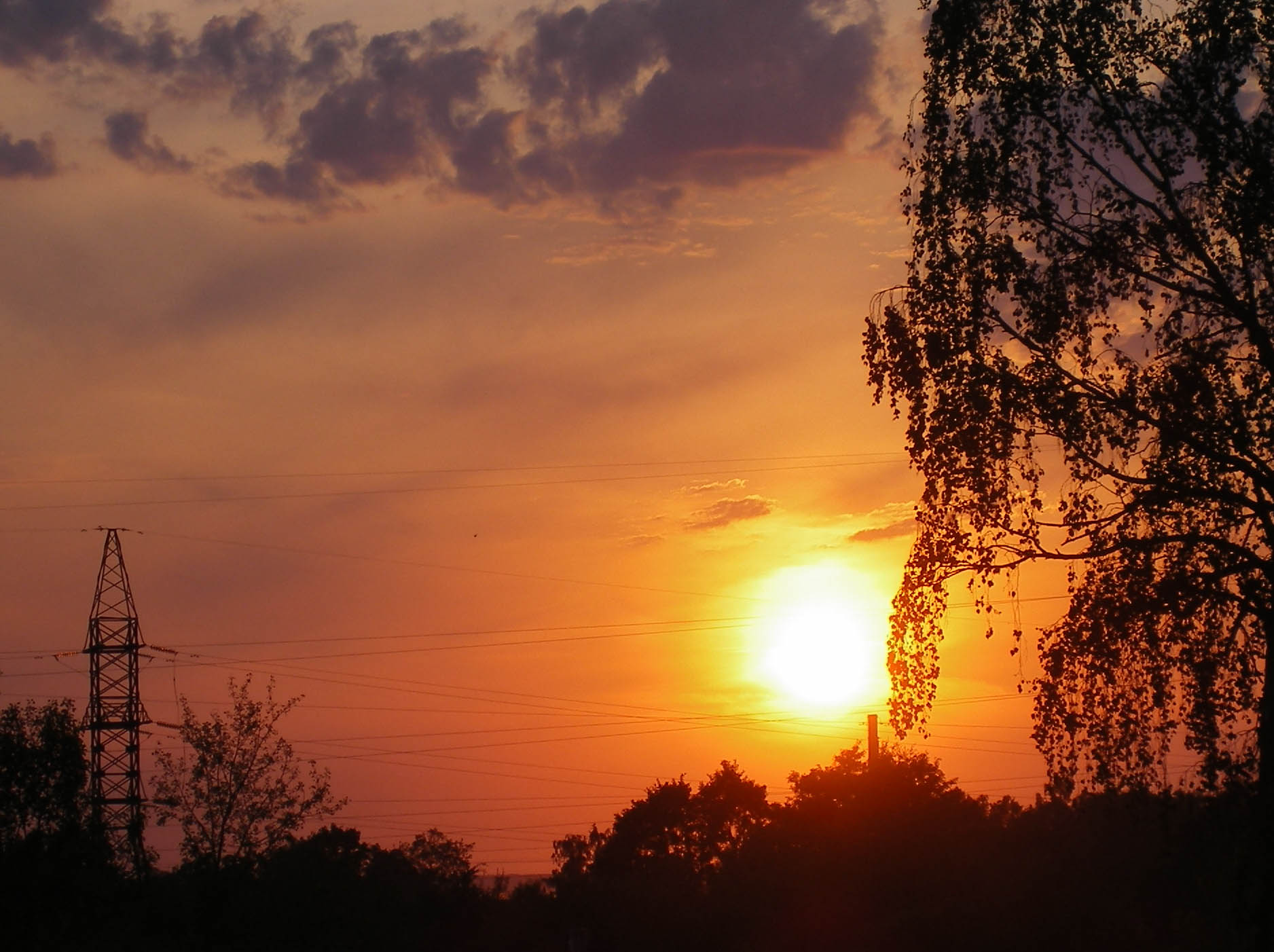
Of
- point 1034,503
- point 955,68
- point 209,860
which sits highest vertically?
point 955,68

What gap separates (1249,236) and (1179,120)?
1.92 m

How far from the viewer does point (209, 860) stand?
157ft

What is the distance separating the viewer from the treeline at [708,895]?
39375 millimetres

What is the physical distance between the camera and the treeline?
3938cm

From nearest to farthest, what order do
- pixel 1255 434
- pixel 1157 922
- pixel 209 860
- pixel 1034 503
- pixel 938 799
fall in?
pixel 1255 434 → pixel 1034 503 → pixel 1157 922 → pixel 209 860 → pixel 938 799

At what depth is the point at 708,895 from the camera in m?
51.6

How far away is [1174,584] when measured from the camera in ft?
57.4

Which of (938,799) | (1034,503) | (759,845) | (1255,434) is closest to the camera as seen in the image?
(1255,434)

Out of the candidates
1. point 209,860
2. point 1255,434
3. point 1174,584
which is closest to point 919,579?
point 1174,584

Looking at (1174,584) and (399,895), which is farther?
(399,895)

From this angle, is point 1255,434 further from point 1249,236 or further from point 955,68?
point 955,68

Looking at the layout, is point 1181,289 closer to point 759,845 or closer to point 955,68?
point 955,68

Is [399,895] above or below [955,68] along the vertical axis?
below

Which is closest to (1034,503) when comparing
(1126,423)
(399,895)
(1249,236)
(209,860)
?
(1126,423)
